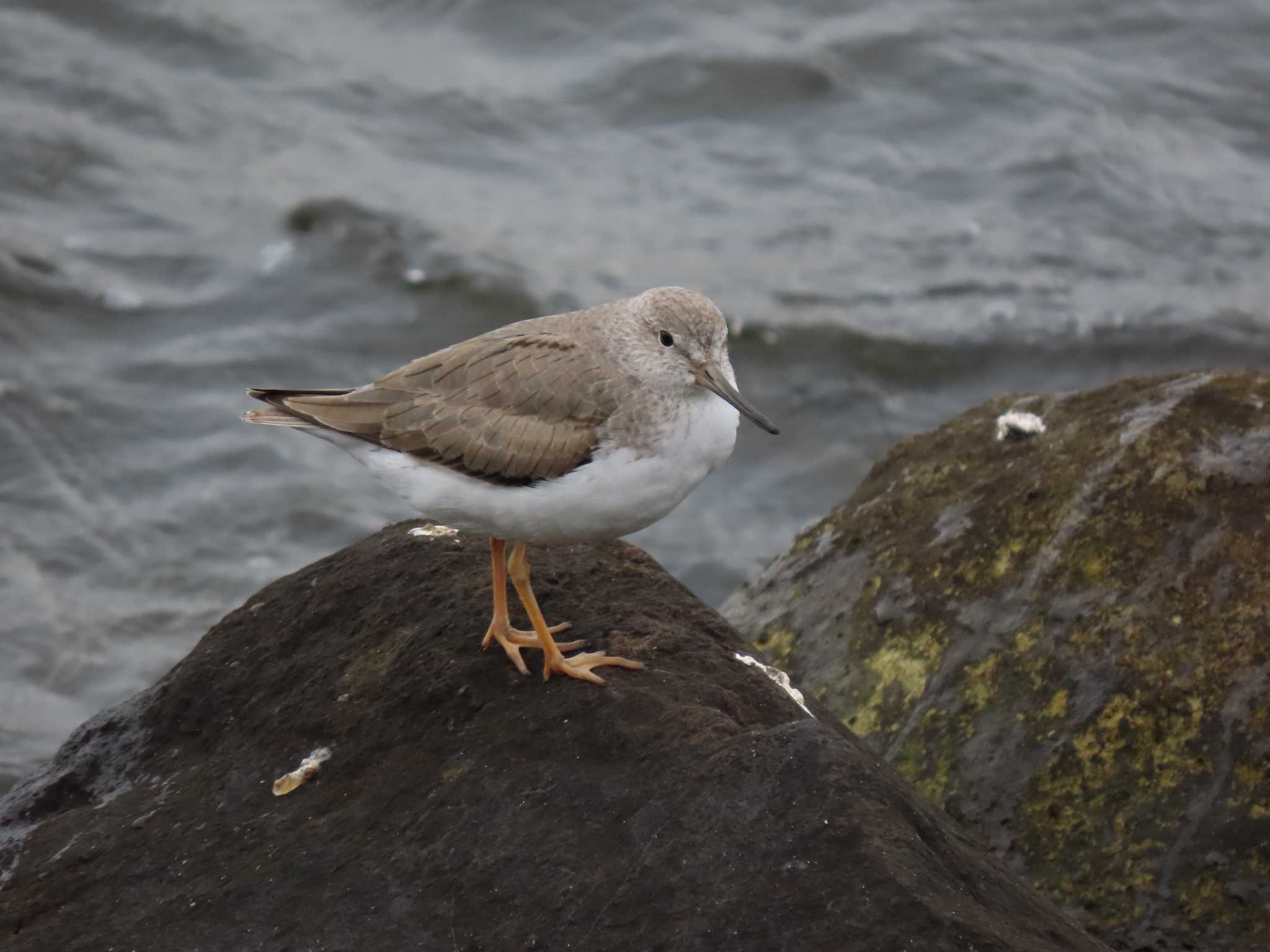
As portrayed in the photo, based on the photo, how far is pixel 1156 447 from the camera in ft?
19.8

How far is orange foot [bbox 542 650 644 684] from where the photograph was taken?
5047 mm

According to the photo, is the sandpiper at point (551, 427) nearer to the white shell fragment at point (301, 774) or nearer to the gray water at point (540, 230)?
the white shell fragment at point (301, 774)

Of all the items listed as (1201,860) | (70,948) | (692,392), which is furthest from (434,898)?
(1201,860)

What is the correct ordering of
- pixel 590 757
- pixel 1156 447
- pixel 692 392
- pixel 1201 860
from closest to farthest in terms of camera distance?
pixel 590 757 → pixel 1201 860 → pixel 692 392 → pixel 1156 447

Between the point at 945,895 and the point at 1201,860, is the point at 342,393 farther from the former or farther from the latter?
the point at 1201,860

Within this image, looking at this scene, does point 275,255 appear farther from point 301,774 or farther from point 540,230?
point 301,774

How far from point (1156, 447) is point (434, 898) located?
367cm

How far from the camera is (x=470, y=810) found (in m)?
4.53

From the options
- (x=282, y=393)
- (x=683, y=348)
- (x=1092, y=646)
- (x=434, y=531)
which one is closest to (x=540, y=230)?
(x=434, y=531)

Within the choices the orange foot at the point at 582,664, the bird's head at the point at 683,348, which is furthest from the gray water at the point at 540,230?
the bird's head at the point at 683,348

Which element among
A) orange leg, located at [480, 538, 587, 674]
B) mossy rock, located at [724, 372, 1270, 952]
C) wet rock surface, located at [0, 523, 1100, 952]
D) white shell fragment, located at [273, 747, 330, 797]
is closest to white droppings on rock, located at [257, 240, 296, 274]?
mossy rock, located at [724, 372, 1270, 952]

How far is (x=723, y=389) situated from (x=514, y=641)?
1.29 metres

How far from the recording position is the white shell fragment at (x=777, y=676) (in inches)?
207

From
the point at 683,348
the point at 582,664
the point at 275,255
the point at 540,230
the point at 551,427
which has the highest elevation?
the point at 683,348
